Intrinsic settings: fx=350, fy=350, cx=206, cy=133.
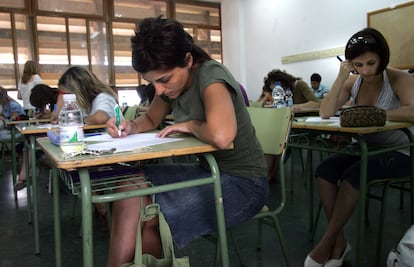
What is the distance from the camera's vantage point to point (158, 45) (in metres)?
1.06

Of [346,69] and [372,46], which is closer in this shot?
[372,46]

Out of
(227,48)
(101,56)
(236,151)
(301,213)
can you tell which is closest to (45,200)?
(301,213)

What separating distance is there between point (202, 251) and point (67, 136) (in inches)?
43.2

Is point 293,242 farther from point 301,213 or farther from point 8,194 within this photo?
point 8,194

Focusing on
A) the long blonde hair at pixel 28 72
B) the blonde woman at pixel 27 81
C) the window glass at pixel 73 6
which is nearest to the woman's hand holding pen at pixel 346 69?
the blonde woman at pixel 27 81

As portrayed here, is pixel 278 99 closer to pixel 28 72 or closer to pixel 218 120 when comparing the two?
pixel 218 120

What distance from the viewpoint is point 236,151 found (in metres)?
1.15

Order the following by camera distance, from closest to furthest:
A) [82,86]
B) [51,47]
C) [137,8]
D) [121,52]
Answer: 1. [82,86]
2. [51,47]
3. [121,52]
4. [137,8]

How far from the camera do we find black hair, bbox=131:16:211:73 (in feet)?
3.48

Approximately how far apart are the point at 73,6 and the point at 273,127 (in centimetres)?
672

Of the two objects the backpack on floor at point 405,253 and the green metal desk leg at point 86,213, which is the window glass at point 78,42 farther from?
the backpack on floor at point 405,253

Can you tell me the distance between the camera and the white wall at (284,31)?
5843 millimetres

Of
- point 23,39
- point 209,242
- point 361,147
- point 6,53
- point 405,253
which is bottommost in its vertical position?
point 209,242

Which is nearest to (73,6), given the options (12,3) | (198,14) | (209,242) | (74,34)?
(74,34)
